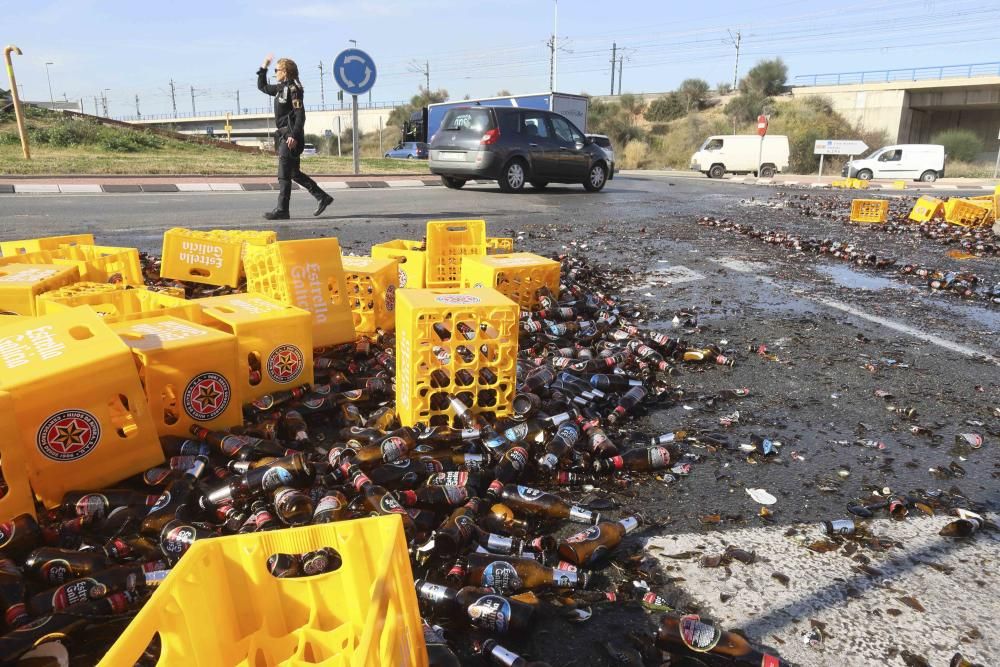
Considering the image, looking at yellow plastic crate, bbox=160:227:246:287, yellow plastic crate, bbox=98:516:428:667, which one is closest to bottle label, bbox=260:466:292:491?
yellow plastic crate, bbox=98:516:428:667

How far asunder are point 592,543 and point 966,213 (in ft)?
40.8

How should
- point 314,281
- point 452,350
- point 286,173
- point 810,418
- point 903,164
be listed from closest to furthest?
point 452,350
point 810,418
point 314,281
point 286,173
point 903,164

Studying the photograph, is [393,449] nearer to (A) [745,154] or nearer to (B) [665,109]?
(A) [745,154]

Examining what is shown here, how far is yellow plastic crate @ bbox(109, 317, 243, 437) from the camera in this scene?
277 cm

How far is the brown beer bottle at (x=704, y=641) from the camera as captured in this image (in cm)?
181

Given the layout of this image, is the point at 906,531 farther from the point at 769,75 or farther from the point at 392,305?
the point at 769,75

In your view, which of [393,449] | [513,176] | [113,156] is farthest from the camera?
[113,156]

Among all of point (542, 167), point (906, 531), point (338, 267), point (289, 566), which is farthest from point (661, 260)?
point (542, 167)

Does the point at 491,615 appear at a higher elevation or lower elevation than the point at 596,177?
lower

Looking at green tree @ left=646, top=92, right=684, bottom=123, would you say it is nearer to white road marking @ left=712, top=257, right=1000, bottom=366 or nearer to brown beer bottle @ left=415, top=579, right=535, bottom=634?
white road marking @ left=712, top=257, right=1000, bottom=366

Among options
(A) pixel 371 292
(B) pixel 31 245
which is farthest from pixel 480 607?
(B) pixel 31 245

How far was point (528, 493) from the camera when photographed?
255 cm

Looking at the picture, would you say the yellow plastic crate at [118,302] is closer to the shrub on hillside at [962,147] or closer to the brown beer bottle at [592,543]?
the brown beer bottle at [592,543]

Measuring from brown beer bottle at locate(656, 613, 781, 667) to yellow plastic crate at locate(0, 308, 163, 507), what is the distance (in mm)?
2089
